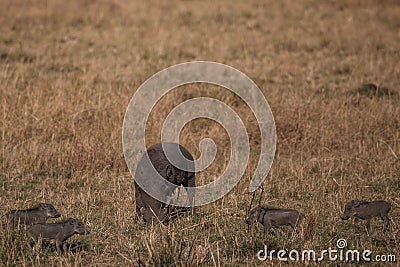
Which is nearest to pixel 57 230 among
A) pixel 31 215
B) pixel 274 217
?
pixel 31 215

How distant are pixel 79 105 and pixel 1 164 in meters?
2.09

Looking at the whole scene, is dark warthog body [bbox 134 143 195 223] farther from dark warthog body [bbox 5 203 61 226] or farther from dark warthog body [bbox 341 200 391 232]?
dark warthog body [bbox 341 200 391 232]

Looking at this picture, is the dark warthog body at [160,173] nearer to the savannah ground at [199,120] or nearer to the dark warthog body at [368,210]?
the savannah ground at [199,120]

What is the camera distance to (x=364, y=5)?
17.0 metres

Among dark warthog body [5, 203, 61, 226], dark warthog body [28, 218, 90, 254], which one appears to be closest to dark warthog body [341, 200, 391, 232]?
dark warthog body [28, 218, 90, 254]

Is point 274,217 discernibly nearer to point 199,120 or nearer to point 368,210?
point 368,210
